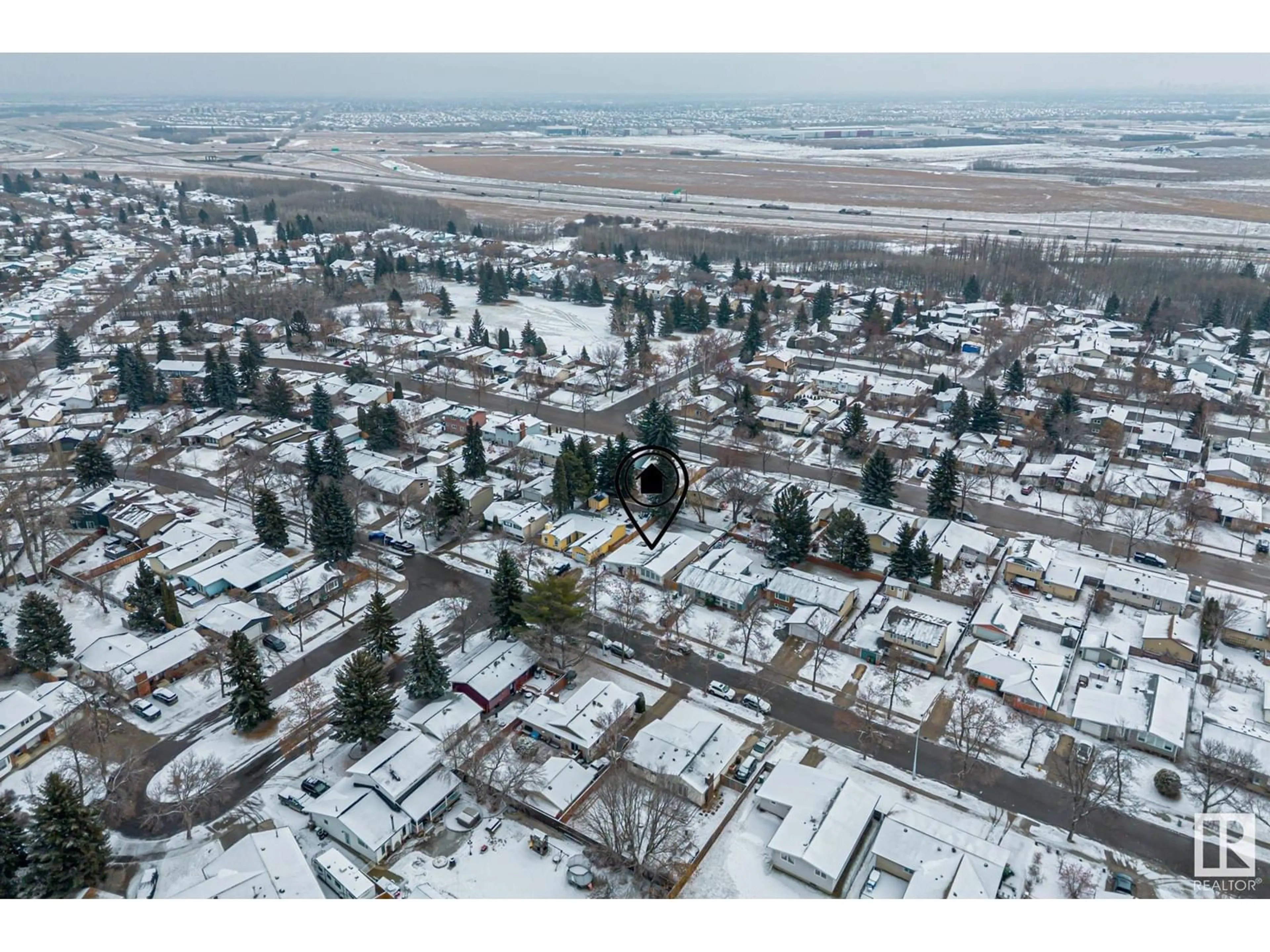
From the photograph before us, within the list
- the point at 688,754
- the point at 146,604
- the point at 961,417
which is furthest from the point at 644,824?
the point at 961,417

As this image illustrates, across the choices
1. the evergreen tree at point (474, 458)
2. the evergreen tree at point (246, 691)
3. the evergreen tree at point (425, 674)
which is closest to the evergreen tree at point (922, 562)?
the evergreen tree at point (425, 674)

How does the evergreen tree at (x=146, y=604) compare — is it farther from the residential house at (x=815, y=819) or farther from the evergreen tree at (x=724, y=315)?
the evergreen tree at (x=724, y=315)

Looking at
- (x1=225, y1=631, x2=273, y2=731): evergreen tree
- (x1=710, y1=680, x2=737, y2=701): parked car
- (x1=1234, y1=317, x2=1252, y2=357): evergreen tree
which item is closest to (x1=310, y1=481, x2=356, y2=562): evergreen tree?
(x1=225, y1=631, x2=273, y2=731): evergreen tree

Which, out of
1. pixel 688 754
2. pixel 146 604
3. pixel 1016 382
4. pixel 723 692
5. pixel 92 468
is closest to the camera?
pixel 688 754

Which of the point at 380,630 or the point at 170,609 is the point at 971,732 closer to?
the point at 380,630

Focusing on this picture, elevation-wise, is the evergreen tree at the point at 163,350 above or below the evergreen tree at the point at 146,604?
above

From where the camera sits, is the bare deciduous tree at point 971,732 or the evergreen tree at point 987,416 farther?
the evergreen tree at point 987,416
